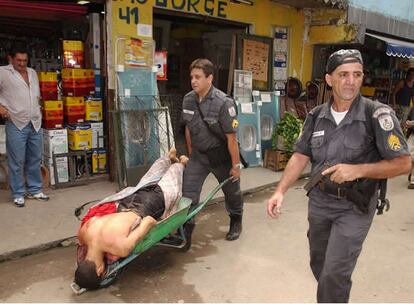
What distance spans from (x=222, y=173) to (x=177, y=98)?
558 cm

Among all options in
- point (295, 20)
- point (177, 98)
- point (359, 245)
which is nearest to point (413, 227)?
point (359, 245)

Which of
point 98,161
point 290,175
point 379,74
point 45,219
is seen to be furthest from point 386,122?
point 379,74

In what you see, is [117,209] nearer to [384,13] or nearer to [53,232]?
[53,232]

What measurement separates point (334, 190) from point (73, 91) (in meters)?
4.64

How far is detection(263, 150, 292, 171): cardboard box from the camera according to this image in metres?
7.52

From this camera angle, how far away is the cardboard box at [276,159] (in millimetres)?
7523

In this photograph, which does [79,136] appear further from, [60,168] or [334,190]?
[334,190]

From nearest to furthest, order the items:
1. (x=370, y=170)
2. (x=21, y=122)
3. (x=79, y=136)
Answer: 1. (x=370, y=170)
2. (x=21, y=122)
3. (x=79, y=136)

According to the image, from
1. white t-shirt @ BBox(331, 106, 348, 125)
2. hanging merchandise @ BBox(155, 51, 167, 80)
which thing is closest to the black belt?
white t-shirt @ BBox(331, 106, 348, 125)

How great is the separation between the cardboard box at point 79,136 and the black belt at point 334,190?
175 inches

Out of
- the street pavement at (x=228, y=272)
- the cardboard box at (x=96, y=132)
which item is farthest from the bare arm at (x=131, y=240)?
the cardboard box at (x=96, y=132)

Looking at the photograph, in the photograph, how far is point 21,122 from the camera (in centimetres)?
505

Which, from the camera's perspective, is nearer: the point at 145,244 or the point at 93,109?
the point at 145,244

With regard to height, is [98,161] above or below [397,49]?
below
